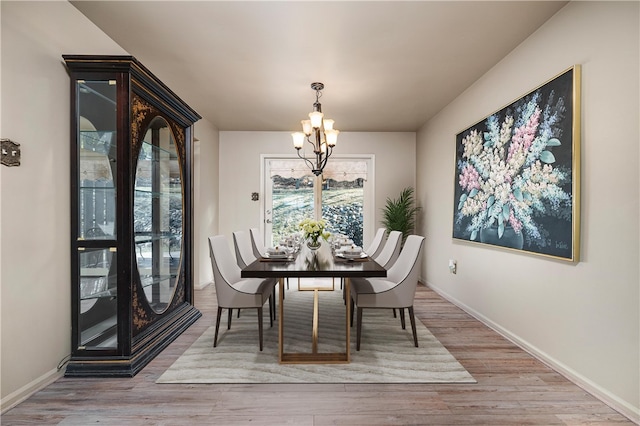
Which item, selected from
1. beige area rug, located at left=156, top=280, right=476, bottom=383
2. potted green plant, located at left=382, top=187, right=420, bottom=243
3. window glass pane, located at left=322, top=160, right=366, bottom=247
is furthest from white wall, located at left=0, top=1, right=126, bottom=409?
potted green plant, located at left=382, top=187, right=420, bottom=243

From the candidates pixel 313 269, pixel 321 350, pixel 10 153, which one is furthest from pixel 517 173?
pixel 10 153

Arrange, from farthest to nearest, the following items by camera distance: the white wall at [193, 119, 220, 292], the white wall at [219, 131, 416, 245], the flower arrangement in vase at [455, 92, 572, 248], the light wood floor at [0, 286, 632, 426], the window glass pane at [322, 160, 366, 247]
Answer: the window glass pane at [322, 160, 366, 247] < the white wall at [219, 131, 416, 245] < the white wall at [193, 119, 220, 292] < the flower arrangement in vase at [455, 92, 572, 248] < the light wood floor at [0, 286, 632, 426]

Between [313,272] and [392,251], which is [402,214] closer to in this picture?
[392,251]

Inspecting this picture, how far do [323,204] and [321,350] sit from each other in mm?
3435

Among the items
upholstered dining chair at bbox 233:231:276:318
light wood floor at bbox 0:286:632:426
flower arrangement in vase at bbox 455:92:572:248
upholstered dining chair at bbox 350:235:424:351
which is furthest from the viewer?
upholstered dining chair at bbox 233:231:276:318

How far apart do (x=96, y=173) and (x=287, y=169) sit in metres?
3.64

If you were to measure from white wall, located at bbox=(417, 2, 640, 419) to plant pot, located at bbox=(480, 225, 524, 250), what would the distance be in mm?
104

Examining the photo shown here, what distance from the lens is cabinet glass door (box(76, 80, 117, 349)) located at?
230 cm

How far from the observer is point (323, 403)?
6.43 feet

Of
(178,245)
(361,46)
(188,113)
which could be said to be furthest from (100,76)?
(361,46)

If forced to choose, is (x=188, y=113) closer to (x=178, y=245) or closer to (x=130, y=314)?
(x=178, y=245)

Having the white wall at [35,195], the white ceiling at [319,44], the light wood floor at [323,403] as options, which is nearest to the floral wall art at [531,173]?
the white ceiling at [319,44]

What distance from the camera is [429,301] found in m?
4.21

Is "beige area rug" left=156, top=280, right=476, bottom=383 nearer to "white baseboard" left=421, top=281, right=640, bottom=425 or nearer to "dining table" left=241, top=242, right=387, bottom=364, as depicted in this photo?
"dining table" left=241, top=242, right=387, bottom=364
